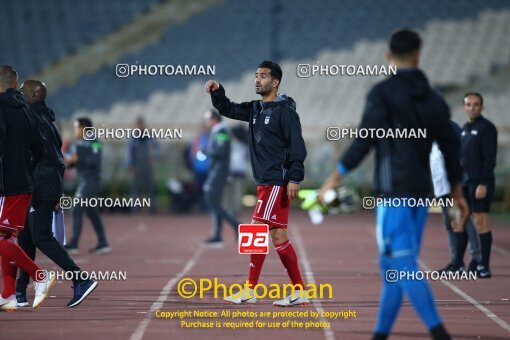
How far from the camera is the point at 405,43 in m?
6.96

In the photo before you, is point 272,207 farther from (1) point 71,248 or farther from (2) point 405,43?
(1) point 71,248

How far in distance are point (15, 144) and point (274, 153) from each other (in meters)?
2.31

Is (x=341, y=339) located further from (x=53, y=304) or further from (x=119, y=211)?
(x=119, y=211)

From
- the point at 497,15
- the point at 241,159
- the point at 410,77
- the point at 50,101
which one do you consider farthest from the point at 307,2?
the point at 410,77

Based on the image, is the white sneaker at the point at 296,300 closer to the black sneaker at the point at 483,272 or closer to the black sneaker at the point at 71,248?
the black sneaker at the point at 483,272

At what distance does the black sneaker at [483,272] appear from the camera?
1268 cm

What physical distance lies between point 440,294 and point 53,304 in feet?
12.5

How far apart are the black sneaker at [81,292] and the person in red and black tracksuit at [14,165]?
351 millimetres

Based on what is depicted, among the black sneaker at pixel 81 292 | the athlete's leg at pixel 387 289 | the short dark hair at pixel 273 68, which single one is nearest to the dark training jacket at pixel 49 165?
the black sneaker at pixel 81 292

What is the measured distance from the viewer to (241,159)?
67.8ft

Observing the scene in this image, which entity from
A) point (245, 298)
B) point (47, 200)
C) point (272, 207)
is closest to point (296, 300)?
point (245, 298)

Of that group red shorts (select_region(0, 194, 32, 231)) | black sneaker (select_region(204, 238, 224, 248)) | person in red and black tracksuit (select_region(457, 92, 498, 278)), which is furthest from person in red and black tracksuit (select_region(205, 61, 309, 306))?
black sneaker (select_region(204, 238, 224, 248))

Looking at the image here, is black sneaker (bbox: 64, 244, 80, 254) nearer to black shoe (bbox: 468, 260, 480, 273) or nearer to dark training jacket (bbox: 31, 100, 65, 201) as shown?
black shoe (bbox: 468, 260, 480, 273)

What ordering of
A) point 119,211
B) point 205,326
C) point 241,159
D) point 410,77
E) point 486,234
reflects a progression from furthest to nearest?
point 119,211 → point 241,159 → point 486,234 → point 205,326 → point 410,77
